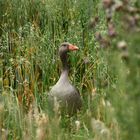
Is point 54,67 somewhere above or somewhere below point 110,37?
below

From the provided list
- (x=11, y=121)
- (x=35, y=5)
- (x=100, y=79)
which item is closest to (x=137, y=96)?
(x=11, y=121)

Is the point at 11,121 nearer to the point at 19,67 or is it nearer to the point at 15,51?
the point at 19,67

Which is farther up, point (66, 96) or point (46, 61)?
point (46, 61)

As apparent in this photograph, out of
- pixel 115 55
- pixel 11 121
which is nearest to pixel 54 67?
pixel 11 121

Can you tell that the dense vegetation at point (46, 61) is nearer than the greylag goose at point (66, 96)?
Yes

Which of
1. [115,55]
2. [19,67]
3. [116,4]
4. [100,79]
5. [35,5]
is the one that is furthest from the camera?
[35,5]

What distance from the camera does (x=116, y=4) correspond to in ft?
8.91

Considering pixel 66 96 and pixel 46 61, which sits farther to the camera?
pixel 46 61

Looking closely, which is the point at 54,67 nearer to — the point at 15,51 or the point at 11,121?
the point at 15,51

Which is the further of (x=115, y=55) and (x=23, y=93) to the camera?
(x=23, y=93)

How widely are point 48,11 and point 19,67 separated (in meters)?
0.90

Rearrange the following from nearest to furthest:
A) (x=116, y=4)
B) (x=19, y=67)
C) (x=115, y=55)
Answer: (x=116, y=4), (x=115, y=55), (x=19, y=67)

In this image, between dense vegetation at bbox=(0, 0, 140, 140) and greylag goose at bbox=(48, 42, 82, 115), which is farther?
greylag goose at bbox=(48, 42, 82, 115)

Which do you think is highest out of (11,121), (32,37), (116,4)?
(116,4)
